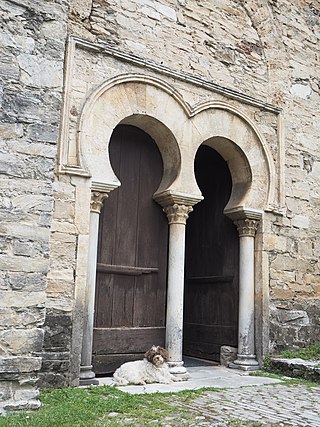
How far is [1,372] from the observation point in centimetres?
392

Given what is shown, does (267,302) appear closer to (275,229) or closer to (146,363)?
(275,229)

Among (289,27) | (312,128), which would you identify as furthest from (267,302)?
(289,27)

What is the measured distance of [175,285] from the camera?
600 centimetres

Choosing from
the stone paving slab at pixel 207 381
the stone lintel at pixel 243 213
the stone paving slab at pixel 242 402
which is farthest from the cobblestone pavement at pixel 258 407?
the stone lintel at pixel 243 213

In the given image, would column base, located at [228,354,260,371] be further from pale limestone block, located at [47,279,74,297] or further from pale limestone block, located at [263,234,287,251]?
pale limestone block, located at [47,279,74,297]

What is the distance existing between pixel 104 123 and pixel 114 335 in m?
2.47

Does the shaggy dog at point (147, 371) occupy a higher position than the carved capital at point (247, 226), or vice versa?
the carved capital at point (247, 226)

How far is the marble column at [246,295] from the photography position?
643cm

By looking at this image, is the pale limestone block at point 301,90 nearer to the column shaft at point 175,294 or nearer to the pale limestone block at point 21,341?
the column shaft at point 175,294

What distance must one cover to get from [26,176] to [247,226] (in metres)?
3.38

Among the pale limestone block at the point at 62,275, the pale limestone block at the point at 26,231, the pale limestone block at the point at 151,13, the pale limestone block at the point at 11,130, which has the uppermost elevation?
the pale limestone block at the point at 151,13

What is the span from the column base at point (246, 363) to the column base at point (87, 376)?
2.11 meters

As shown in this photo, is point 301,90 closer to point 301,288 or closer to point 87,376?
point 301,288

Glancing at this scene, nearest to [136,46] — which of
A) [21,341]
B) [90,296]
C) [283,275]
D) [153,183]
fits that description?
[153,183]
